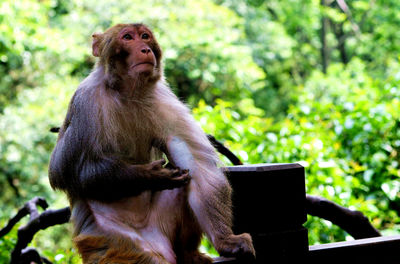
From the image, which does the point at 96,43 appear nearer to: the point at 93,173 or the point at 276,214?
the point at 93,173

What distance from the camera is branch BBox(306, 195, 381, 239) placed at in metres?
2.90

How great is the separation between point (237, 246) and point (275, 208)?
221 mm

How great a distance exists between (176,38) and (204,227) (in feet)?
27.7

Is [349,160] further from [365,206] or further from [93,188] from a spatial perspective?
[93,188]

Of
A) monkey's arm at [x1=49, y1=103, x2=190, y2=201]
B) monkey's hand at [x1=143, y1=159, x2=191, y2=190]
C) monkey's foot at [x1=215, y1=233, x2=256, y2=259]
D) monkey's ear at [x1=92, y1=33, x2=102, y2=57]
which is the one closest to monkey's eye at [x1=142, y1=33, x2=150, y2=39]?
monkey's ear at [x1=92, y1=33, x2=102, y2=57]

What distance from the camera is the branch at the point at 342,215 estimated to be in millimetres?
2900

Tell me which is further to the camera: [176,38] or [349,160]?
[176,38]

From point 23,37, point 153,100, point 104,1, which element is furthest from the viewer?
point 104,1

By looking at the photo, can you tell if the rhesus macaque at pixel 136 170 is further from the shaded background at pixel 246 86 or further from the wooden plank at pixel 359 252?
the shaded background at pixel 246 86

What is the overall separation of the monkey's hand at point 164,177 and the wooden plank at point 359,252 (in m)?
0.62

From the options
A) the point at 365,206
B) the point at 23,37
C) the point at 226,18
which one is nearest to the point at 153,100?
the point at 365,206

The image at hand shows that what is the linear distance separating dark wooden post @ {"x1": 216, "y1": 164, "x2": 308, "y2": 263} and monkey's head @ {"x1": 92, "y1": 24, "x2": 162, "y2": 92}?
2.35ft

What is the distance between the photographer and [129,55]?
8.27 ft

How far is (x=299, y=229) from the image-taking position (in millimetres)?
2111
